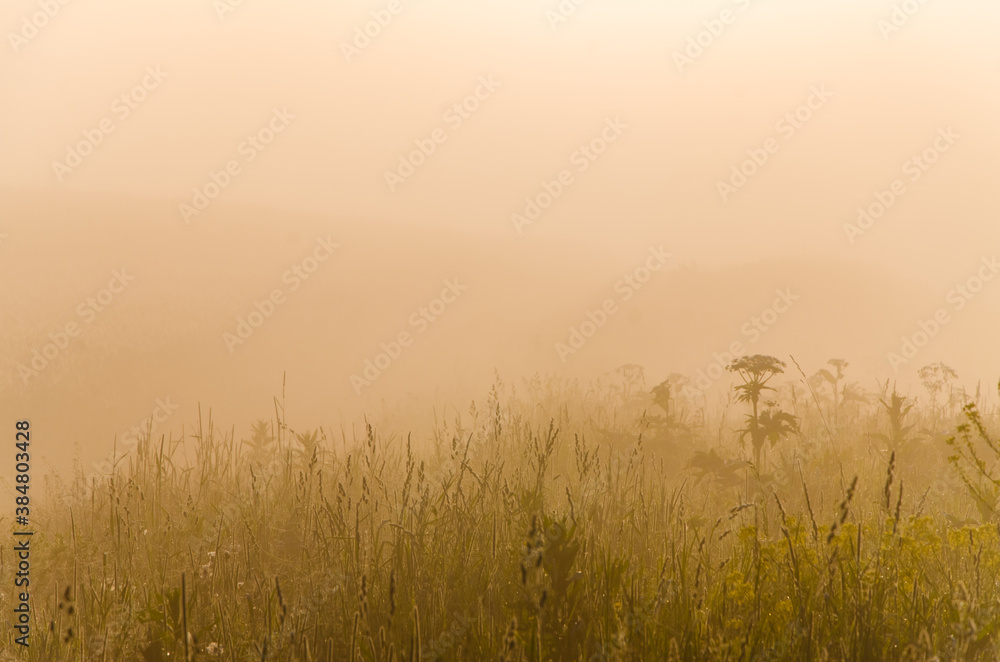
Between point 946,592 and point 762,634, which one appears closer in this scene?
point 762,634

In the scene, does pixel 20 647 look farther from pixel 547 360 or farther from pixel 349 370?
pixel 547 360

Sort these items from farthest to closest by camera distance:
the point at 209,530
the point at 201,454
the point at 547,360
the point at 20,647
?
the point at 547,360
the point at 201,454
the point at 209,530
the point at 20,647

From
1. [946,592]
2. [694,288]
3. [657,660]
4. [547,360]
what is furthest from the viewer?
[694,288]

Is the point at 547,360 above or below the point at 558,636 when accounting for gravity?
above

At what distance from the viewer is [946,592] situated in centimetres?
254

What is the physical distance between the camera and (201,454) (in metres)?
5.38

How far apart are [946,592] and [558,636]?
5.43 ft

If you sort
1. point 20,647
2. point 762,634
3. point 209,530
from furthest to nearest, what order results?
point 209,530, point 20,647, point 762,634

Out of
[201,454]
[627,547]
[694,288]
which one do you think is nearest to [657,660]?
[627,547]

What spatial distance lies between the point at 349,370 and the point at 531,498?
12916 millimetres

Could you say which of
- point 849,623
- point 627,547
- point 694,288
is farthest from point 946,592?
point 694,288

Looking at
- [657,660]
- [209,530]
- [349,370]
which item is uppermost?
[349,370]

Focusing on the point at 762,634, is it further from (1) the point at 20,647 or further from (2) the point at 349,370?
(2) the point at 349,370

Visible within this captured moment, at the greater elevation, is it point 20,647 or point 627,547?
point 627,547
